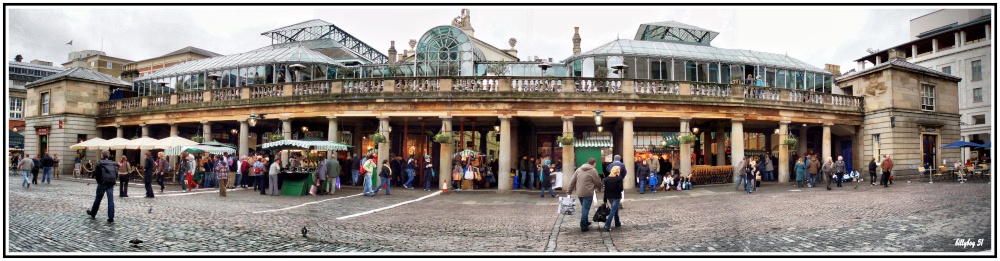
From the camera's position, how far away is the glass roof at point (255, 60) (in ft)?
101

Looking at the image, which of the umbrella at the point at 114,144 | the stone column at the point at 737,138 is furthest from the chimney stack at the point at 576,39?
the umbrella at the point at 114,144

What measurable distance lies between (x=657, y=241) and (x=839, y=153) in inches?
1027

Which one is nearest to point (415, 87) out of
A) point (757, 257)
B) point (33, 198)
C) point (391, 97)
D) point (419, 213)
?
point (391, 97)

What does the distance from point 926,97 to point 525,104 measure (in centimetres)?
1927

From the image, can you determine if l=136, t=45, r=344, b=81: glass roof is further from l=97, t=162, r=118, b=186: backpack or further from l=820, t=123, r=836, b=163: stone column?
l=820, t=123, r=836, b=163: stone column

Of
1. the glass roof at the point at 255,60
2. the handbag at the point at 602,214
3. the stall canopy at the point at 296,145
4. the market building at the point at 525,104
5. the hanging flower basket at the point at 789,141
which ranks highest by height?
the glass roof at the point at 255,60

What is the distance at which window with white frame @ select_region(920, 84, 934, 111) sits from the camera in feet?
84.4

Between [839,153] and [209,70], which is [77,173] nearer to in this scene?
[209,70]

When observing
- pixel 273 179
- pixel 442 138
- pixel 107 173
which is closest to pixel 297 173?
pixel 273 179

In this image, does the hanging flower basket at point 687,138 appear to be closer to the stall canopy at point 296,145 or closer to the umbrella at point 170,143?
the stall canopy at point 296,145

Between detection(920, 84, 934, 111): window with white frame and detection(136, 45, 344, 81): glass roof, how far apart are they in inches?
1157

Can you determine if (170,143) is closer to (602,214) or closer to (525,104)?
(525,104)

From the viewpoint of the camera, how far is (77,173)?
2898 centimetres

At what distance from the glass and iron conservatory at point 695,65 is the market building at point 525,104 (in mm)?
78
